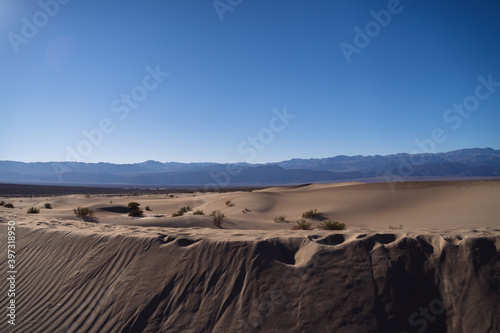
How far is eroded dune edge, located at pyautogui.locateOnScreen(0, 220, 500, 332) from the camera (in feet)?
14.5

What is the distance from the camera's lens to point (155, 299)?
198 inches

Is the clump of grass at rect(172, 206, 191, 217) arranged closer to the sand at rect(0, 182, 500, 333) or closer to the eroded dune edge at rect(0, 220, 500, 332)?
the sand at rect(0, 182, 500, 333)

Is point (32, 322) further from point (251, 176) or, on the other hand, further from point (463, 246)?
point (251, 176)

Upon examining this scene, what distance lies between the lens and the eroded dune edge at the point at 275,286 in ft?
14.5

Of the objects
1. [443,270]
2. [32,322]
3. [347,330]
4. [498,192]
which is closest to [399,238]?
[443,270]

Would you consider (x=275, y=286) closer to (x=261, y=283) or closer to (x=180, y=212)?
(x=261, y=283)

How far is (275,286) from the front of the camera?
4.92m

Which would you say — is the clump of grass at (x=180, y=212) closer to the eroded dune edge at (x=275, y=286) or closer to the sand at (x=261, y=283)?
the sand at (x=261, y=283)

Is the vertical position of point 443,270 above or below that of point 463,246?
below

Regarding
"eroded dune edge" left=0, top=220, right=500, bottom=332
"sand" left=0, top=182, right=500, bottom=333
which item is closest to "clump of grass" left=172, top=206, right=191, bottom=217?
"sand" left=0, top=182, right=500, bottom=333

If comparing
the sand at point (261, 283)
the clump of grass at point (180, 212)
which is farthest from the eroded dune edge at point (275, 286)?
the clump of grass at point (180, 212)

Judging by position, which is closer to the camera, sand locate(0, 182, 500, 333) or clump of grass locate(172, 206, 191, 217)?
sand locate(0, 182, 500, 333)

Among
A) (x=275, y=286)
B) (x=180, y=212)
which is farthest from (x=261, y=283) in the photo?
(x=180, y=212)

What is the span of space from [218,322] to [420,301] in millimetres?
3163
